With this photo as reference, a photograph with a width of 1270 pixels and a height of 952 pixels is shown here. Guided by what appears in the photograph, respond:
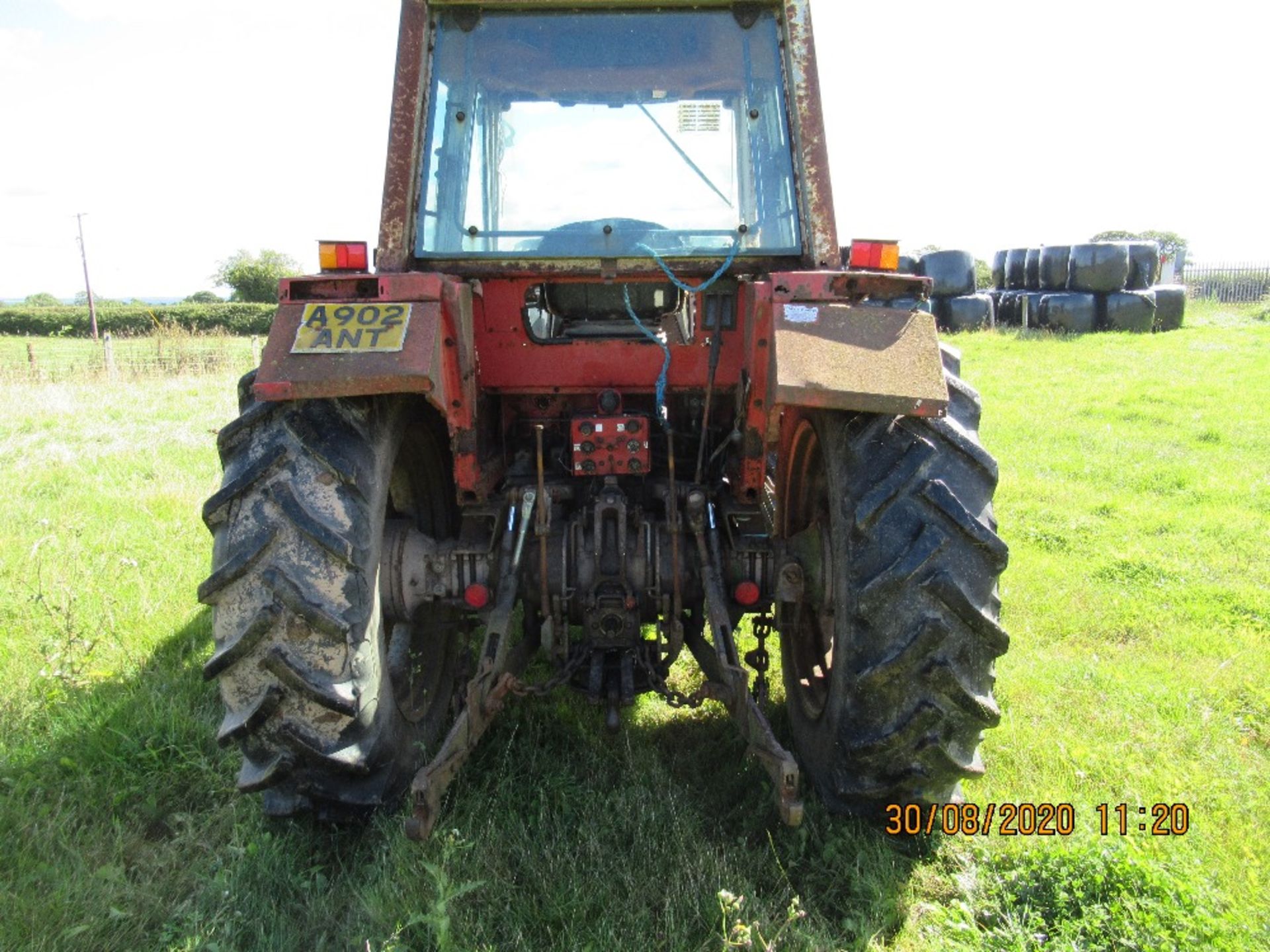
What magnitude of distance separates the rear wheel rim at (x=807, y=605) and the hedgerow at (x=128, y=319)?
38.9 meters

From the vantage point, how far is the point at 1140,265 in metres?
17.9

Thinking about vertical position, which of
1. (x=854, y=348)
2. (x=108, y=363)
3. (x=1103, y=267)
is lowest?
(x=108, y=363)

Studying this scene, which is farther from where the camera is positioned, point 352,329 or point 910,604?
point 352,329

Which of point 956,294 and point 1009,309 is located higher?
point 956,294

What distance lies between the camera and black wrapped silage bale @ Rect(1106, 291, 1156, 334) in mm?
17156

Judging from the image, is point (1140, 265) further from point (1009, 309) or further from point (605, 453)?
point (605, 453)

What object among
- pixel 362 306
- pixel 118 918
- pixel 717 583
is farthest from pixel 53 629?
pixel 717 583

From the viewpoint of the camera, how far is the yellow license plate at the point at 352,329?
242 centimetres

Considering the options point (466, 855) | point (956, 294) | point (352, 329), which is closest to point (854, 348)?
point (352, 329)

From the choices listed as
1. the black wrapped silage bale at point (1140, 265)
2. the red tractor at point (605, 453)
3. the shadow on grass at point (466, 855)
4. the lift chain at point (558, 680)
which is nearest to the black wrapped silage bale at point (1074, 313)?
the black wrapped silage bale at point (1140, 265)

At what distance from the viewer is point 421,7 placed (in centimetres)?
296

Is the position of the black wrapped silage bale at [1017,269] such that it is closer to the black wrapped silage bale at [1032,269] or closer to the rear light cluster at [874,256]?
the black wrapped silage bale at [1032,269]

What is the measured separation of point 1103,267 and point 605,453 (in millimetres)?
17294

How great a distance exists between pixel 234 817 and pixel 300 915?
1.83 ft
